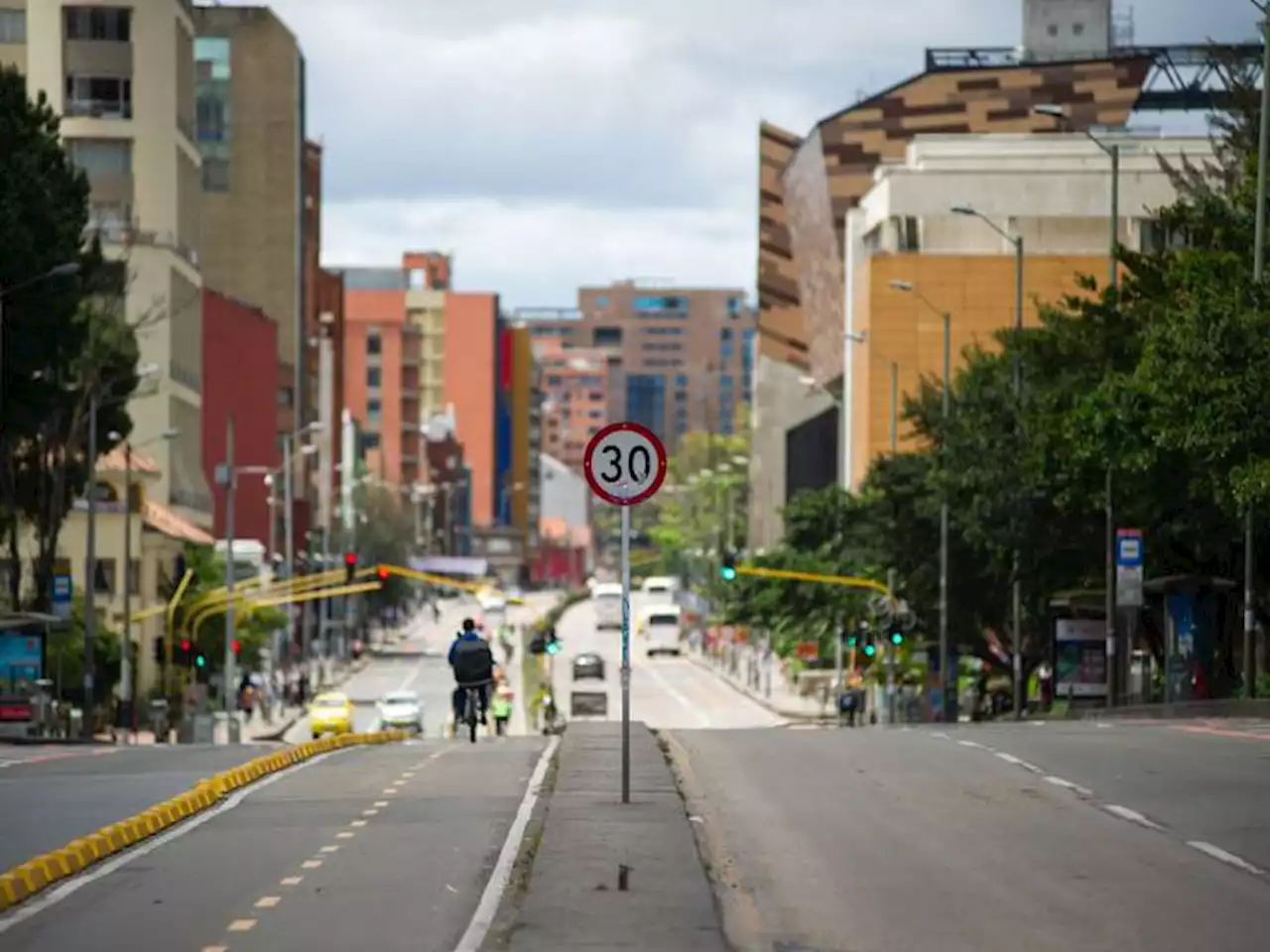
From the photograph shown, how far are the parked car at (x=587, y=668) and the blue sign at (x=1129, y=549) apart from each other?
3407 inches

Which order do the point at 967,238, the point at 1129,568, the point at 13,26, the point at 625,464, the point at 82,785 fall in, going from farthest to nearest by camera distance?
1. the point at 967,238
2. the point at 13,26
3. the point at 1129,568
4. the point at 82,785
5. the point at 625,464

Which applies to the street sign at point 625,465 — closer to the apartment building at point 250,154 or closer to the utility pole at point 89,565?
the utility pole at point 89,565

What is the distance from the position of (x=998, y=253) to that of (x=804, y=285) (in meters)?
39.7

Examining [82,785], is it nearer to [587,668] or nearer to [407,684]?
[407,684]

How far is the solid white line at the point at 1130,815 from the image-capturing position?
24908mm

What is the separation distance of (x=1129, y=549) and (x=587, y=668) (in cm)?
8892

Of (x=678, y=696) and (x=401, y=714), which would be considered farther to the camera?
(x=678, y=696)

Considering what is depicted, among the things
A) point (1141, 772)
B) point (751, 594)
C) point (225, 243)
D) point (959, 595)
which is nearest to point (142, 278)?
point (751, 594)

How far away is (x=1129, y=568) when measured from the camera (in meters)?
62.8

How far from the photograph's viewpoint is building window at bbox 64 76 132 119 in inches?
4825

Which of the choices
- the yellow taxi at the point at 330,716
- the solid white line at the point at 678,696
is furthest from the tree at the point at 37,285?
the solid white line at the point at 678,696

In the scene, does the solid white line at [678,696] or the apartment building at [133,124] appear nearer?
the solid white line at [678,696]

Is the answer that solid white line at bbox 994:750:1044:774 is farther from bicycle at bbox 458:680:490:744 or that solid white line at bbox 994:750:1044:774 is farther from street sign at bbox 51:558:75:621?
street sign at bbox 51:558:75:621

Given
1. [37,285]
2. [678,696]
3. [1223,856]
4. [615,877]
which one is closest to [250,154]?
[678,696]
